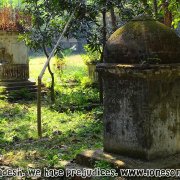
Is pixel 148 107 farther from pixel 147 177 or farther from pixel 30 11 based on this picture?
pixel 30 11

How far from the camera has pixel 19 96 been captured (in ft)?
43.9

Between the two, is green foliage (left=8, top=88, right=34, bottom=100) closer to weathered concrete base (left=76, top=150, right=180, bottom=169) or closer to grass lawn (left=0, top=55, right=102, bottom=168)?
grass lawn (left=0, top=55, right=102, bottom=168)

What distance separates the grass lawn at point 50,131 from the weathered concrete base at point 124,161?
438 millimetres

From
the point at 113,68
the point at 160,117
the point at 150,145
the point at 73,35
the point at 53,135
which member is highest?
the point at 73,35

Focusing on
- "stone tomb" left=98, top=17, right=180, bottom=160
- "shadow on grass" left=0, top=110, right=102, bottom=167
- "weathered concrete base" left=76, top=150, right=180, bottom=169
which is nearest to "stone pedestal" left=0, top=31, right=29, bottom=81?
"shadow on grass" left=0, top=110, right=102, bottom=167

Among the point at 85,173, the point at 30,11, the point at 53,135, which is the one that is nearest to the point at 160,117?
the point at 85,173

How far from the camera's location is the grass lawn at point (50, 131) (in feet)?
20.5

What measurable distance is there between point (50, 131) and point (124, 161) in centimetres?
376

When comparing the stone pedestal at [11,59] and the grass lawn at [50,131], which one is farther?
the stone pedestal at [11,59]

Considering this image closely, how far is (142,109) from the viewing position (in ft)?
15.9

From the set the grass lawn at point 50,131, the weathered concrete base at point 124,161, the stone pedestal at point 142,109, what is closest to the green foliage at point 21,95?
the grass lawn at point 50,131

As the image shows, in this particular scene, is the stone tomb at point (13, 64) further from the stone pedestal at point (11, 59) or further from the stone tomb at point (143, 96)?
the stone tomb at point (143, 96)

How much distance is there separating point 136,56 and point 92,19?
6.06 meters

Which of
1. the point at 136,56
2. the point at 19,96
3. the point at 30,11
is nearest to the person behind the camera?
the point at 136,56
